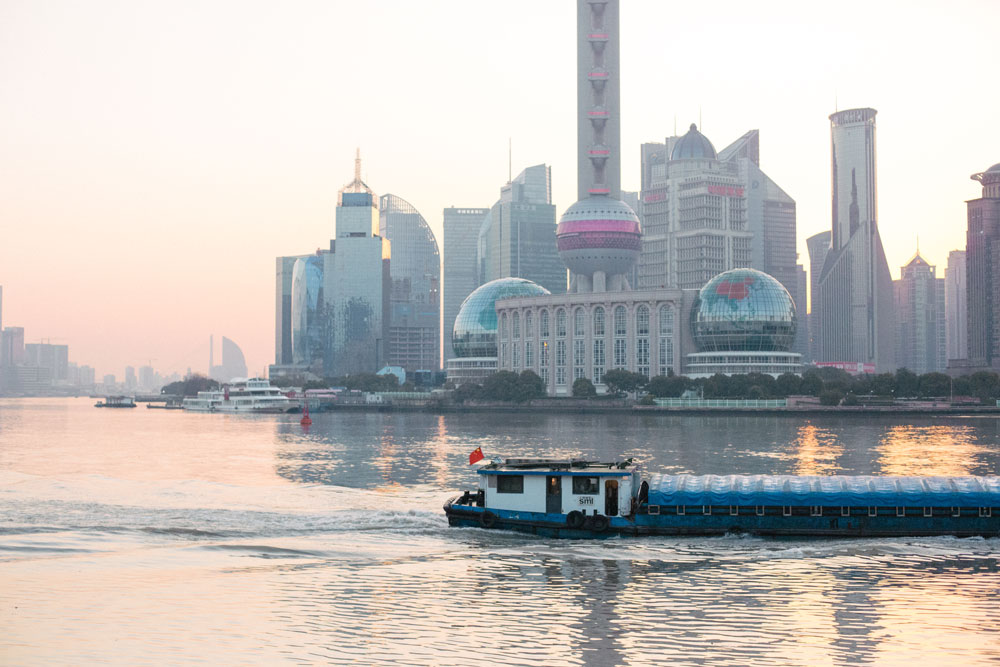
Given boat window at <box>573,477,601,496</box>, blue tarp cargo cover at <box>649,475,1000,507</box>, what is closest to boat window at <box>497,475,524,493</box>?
boat window at <box>573,477,601,496</box>

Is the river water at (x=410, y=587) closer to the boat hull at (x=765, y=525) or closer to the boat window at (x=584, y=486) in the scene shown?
the boat hull at (x=765, y=525)

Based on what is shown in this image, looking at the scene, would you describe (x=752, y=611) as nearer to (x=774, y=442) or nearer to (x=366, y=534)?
(x=366, y=534)

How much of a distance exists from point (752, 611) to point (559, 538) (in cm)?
1764

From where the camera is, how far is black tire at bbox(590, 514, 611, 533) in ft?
187

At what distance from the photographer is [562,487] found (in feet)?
192

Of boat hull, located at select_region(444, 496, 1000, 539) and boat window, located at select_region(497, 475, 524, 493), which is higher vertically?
boat window, located at select_region(497, 475, 524, 493)

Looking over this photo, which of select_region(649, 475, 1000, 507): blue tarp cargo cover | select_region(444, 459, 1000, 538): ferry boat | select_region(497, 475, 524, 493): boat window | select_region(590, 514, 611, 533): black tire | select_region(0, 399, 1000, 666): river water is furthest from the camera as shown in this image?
select_region(497, 475, 524, 493): boat window

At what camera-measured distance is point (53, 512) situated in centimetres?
6738

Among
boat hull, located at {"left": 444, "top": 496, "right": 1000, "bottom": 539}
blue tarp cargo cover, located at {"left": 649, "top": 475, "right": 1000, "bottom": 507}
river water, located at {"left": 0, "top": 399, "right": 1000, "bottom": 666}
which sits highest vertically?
blue tarp cargo cover, located at {"left": 649, "top": 475, "right": 1000, "bottom": 507}

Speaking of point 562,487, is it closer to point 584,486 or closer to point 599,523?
point 584,486

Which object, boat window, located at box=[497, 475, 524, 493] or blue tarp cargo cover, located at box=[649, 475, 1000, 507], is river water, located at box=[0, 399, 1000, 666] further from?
boat window, located at box=[497, 475, 524, 493]

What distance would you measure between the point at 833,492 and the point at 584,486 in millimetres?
12086

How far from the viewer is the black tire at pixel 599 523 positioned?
2249 inches

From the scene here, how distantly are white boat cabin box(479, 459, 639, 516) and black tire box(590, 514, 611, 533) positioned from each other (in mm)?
582
